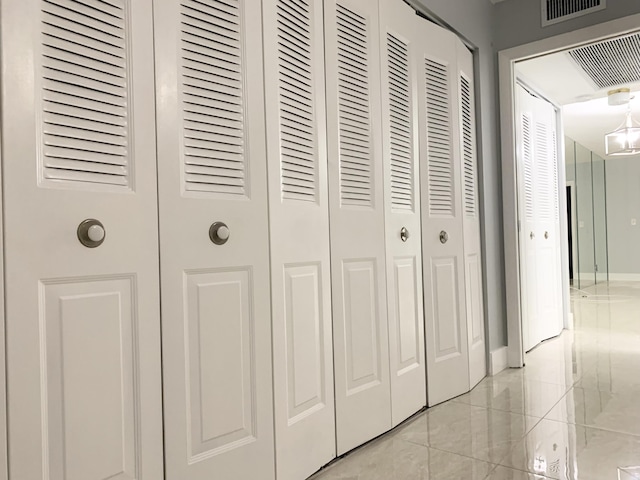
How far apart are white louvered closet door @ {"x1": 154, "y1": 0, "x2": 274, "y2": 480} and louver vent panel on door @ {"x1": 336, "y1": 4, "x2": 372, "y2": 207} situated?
0.50 m

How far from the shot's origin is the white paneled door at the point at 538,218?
3.67 meters

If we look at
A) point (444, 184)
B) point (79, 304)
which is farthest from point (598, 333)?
point (79, 304)

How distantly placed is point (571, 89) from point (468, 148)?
194cm

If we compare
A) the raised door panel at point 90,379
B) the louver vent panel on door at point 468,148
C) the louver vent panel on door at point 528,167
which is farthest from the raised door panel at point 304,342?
the louver vent panel on door at point 528,167

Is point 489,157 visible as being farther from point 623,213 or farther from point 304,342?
point 623,213

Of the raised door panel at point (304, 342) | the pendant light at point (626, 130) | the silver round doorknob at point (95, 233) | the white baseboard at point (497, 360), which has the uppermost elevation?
the pendant light at point (626, 130)

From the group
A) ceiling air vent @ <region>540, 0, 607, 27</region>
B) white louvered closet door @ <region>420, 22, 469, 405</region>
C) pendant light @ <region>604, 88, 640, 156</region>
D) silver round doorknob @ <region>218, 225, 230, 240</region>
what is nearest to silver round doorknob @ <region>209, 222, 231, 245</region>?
silver round doorknob @ <region>218, 225, 230, 240</region>

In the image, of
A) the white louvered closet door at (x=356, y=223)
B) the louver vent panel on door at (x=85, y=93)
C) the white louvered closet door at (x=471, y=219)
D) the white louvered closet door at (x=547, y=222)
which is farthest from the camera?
the white louvered closet door at (x=547, y=222)

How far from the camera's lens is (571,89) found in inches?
166

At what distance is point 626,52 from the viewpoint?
3.41 m

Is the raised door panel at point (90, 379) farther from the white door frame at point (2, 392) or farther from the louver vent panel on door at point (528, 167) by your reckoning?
the louver vent panel on door at point (528, 167)

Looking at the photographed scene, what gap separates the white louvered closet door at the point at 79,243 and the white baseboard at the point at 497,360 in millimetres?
2382

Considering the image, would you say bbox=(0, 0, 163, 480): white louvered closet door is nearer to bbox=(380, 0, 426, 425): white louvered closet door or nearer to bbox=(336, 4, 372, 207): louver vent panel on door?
bbox=(336, 4, 372, 207): louver vent panel on door

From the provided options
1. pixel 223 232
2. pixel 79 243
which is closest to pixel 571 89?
pixel 223 232
